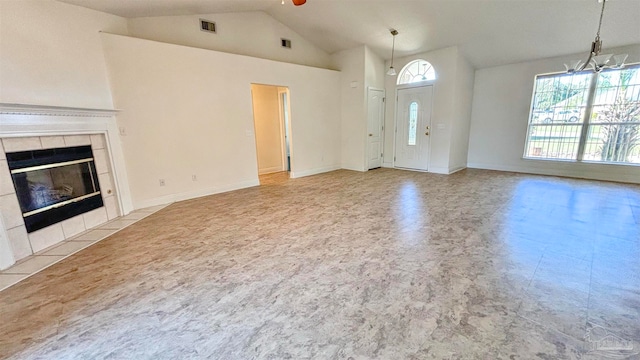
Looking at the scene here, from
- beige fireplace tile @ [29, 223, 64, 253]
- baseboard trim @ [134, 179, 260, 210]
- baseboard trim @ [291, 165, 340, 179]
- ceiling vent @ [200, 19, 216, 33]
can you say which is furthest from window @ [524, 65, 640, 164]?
beige fireplace tile @ [29, 223, 64, 253]

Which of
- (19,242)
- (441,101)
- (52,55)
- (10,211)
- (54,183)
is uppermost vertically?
(52,55)

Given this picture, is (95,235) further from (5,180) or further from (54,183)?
(5,180)

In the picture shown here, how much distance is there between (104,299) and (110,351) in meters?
0.63

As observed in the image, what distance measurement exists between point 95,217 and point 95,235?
1.45ft

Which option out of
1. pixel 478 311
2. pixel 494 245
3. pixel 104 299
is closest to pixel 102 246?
pixel 104 299

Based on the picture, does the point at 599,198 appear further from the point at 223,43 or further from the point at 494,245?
the point at 223,43

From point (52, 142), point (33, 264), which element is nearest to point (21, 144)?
point (52, 142)

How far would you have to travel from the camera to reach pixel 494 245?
2672 mm

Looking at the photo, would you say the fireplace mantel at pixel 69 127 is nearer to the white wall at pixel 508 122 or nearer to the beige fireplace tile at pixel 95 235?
the beige fireplace tile at pixel 95 235

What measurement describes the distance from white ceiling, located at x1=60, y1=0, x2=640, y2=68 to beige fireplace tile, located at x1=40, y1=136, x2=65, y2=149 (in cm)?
163

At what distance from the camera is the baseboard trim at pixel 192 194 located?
164 inches

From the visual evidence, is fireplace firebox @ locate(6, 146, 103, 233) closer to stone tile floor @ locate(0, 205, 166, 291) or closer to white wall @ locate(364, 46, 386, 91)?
stone tile floor @ locate(0, 205, 166, 291)

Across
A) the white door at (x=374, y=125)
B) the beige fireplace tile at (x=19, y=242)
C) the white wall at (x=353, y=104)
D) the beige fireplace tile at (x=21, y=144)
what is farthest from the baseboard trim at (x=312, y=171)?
the beige fireplace tile at (x=19, y=242)

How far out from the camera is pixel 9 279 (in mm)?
2281
